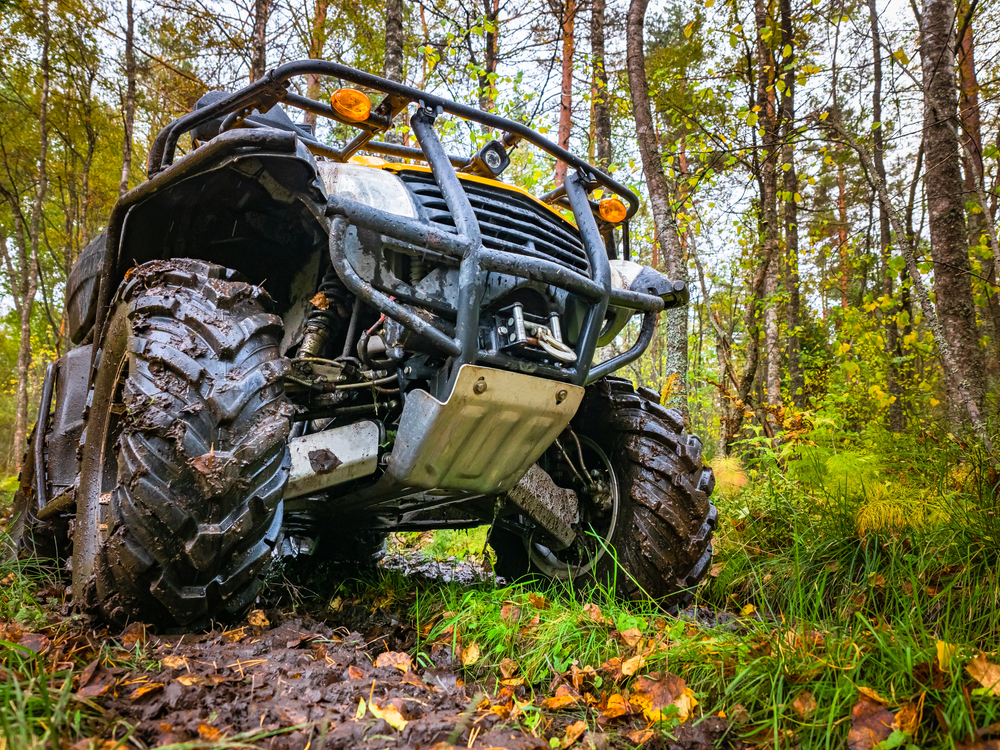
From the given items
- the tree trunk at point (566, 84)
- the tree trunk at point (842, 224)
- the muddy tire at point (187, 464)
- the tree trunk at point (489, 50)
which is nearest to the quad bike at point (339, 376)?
the muddy tire at point (187, 464)

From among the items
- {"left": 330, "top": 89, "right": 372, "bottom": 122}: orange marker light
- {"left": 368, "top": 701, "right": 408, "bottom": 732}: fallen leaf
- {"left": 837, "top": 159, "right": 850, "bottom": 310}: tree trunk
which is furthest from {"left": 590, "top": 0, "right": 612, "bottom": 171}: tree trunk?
{"left": 368, "top": 701, "right": 408, "bottom": 732}: fallen leaf

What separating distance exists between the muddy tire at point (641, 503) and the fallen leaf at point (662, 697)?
0.67 m

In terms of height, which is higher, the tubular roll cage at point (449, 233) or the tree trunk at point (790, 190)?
the tree trunk at point (790, 190)

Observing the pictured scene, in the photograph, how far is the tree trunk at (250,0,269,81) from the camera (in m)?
7.57

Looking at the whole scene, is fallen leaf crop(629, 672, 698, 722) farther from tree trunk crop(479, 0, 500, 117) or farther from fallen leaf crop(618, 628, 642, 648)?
tree trunk crop(479, 0, 500, 117)

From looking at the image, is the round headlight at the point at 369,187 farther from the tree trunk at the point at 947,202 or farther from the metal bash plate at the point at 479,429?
the tree trunk at the point at 947,202

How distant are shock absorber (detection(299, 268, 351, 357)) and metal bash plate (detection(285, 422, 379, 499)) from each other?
1.25ft

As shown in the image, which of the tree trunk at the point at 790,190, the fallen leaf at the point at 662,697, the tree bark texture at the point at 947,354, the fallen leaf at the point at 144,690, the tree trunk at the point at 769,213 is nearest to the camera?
the fallen leaf at the point at 144,690

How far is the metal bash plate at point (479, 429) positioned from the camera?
201 cm

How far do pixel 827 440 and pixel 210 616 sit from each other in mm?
4305

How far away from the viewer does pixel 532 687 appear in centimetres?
176

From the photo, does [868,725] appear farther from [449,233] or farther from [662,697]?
[449,233]

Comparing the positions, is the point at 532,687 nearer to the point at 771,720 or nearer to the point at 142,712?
the point at 771,720

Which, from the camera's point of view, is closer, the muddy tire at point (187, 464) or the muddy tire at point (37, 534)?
the muddy tire at point (187, 464)
